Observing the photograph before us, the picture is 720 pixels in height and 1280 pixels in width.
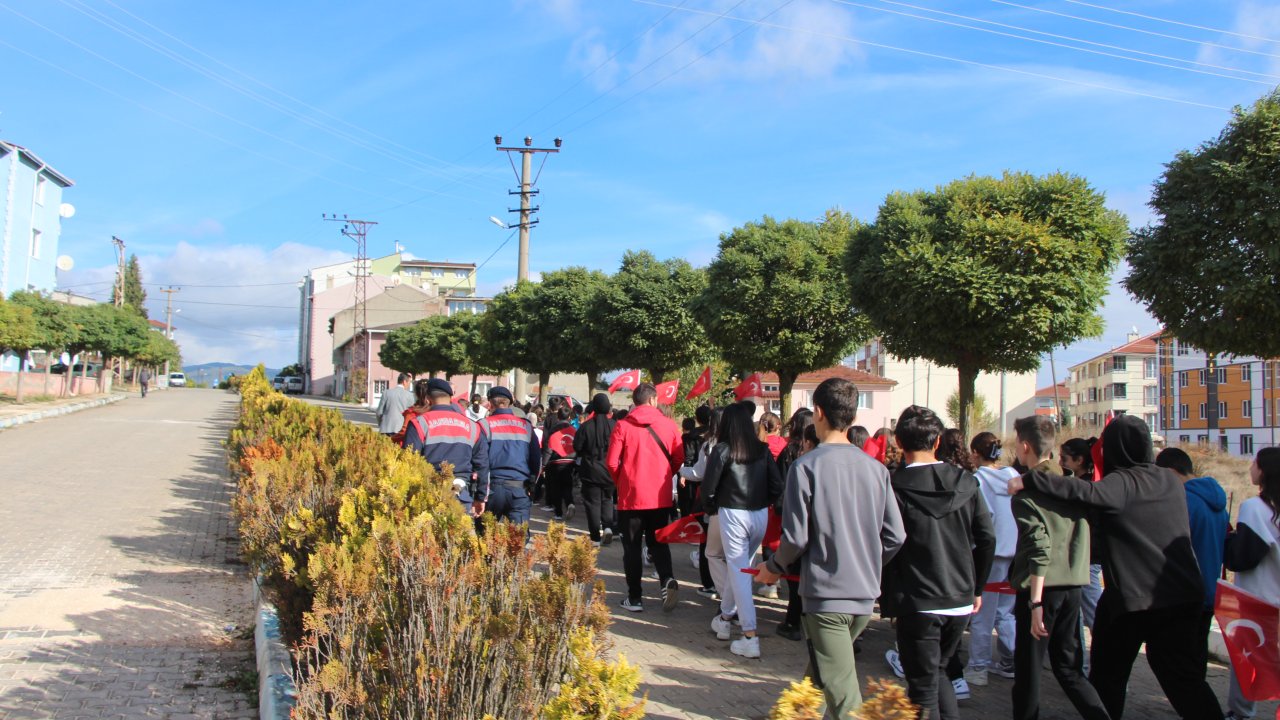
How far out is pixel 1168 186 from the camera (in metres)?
11.5

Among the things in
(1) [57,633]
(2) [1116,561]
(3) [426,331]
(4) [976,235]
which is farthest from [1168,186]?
(3) [426,331]

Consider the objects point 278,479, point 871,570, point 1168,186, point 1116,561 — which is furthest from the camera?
point 1168,186

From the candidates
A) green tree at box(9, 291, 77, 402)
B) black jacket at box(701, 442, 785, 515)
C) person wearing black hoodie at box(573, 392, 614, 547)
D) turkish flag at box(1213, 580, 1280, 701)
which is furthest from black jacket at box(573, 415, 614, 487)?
green tree at box(9, 291, 77, 402)

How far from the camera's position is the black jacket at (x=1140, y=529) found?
4367mm

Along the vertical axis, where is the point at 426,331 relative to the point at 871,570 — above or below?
above

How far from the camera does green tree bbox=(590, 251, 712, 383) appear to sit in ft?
71.3

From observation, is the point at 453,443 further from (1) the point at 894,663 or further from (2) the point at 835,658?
(2) the point at 835,658

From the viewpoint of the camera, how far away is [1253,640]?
15.0 ft

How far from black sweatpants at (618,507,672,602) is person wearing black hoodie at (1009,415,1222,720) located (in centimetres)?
368

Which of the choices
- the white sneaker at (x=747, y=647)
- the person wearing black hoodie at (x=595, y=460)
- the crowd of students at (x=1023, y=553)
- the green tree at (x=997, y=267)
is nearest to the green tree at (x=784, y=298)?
the green tree at (x=997, y=267)

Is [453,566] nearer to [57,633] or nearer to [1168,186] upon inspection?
[57,633]

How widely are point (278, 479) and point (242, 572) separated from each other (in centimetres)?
223

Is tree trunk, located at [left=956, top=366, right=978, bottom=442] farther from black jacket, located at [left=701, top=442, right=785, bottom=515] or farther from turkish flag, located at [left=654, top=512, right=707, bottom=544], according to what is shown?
black jacket, located at [left=701, top=442, right=785, bottom=515]

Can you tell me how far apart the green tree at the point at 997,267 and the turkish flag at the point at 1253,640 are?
7.59 m
